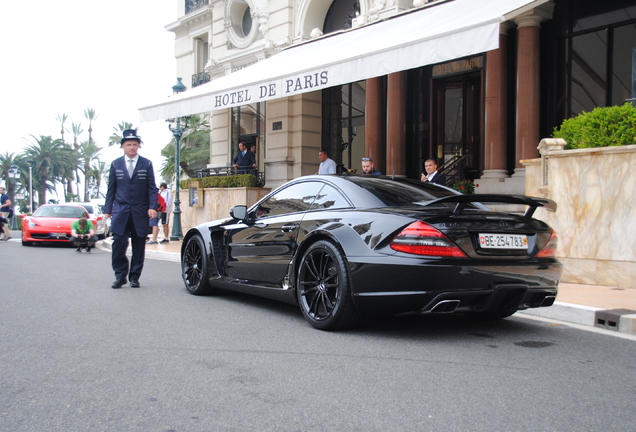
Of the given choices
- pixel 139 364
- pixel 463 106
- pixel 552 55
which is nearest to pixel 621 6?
pixel 552 55

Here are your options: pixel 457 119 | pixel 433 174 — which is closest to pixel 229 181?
pixel 457 119

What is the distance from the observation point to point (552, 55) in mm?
13359

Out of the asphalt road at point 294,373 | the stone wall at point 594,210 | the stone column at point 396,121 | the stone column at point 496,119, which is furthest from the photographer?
the stone column at point 396,121

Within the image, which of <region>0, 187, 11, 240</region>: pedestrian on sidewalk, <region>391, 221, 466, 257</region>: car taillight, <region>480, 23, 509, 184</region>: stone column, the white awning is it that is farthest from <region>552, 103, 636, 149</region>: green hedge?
<region>0, 187, 11, 240</region>: pedestrian on sidewalk

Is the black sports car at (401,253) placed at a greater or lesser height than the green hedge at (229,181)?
lesser

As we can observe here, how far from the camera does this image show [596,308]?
5969mm

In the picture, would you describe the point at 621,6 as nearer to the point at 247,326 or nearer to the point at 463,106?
the point at 463,106


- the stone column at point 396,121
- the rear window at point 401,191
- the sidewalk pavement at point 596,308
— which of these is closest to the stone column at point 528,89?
the stone column at point 396,121

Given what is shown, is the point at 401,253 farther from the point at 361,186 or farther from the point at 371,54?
the point at 371,54

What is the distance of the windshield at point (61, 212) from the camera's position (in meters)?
19.4

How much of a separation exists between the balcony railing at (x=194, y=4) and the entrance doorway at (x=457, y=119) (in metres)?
15.5

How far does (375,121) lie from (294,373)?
504 inches

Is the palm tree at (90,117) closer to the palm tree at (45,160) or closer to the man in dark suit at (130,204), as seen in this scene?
the palm tree at (45,160)

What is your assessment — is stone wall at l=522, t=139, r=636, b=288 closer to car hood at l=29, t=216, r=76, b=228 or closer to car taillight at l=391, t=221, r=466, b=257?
car taillight at l=391, t=221, r=466, b=257
